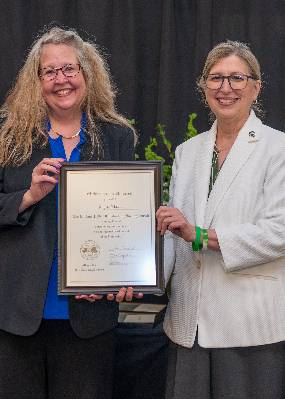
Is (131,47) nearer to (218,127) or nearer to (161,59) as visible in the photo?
(161,59)

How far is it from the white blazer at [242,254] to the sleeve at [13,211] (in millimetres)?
490

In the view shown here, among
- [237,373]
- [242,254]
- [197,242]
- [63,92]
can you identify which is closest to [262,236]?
[242,254]

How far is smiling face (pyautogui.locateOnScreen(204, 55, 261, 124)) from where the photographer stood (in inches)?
79.0

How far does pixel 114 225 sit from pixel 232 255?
0.36 meters

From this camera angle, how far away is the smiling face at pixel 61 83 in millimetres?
2020

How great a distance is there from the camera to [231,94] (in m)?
2.01

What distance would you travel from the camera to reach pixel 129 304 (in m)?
2.73

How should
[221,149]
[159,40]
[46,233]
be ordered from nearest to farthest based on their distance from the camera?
[46,233], [221,149], [159,40]

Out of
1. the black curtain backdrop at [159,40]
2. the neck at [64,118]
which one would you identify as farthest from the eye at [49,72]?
the black curtain backdrop at [159,40]

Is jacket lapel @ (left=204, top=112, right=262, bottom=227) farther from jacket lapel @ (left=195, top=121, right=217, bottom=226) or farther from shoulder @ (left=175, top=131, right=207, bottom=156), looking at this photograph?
shoulder @ (left=175, top=131, right=207, bottom=156)

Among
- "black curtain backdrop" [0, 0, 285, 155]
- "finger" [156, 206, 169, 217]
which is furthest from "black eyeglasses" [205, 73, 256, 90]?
"black curtain backdrop" [0, 0, 285, 155]

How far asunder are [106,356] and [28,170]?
0.62 m

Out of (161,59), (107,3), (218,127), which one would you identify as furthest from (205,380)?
(107,3)

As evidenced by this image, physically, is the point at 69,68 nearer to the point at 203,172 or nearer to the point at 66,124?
the point at 66,124
